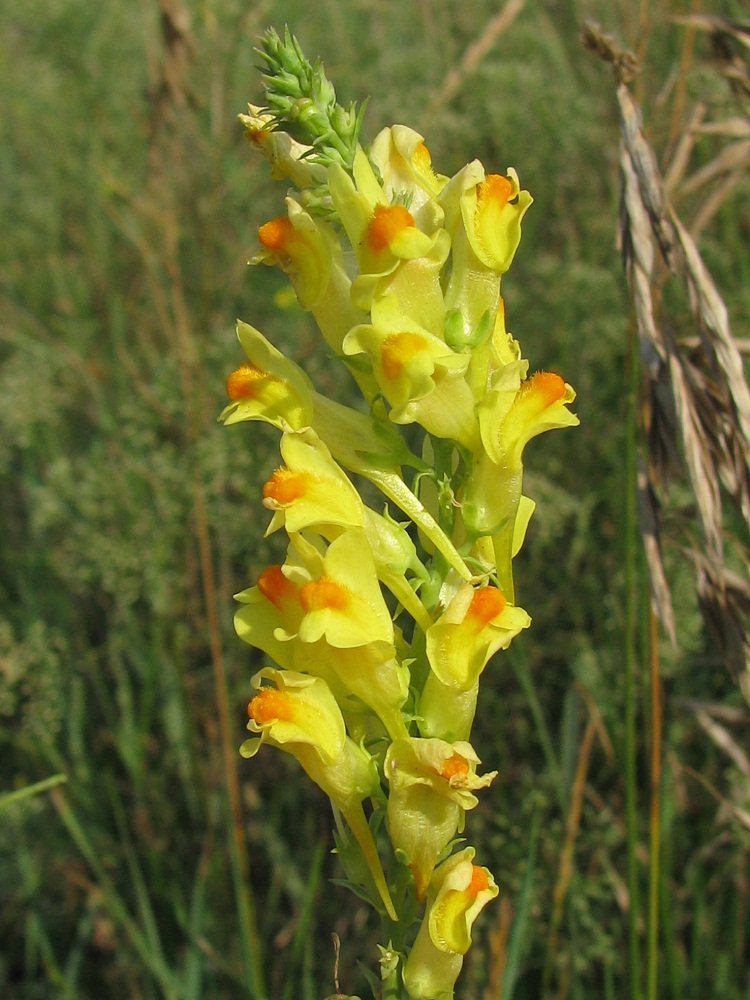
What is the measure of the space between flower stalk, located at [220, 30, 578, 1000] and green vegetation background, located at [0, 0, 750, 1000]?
367mm

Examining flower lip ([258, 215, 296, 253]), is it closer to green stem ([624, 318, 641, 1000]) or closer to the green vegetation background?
green stem ([624, 318, 641, 1000])

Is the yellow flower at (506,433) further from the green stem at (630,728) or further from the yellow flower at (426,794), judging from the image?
the green stem at (630,728)

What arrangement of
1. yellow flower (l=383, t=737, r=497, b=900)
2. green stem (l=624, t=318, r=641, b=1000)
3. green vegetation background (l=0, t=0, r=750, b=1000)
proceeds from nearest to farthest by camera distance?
1. yellow flower (l=383, t=737, r=497, b=900)
2. green stem (l=624, t=318, r=641, b=1000)
3. green vegetation background (l=0, t=0, r=750, b=1000)

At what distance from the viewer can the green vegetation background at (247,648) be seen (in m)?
2.07

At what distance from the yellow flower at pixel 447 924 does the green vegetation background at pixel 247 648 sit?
31 centimetres

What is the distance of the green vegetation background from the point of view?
207 centimetres

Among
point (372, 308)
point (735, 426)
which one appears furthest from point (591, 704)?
point (372, 308)

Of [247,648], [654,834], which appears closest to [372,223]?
[654,834]

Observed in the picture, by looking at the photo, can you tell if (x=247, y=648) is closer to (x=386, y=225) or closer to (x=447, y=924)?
(x=447, y=924)

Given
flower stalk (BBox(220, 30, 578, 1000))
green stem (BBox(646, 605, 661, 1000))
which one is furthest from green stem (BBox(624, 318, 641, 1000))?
flower stalk (BBox(220, 30, 578, 1000))

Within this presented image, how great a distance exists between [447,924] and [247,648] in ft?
5.38

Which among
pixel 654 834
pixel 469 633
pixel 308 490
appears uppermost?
pixel 308 490

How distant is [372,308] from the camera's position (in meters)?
1.10

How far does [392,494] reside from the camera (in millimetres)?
1193
